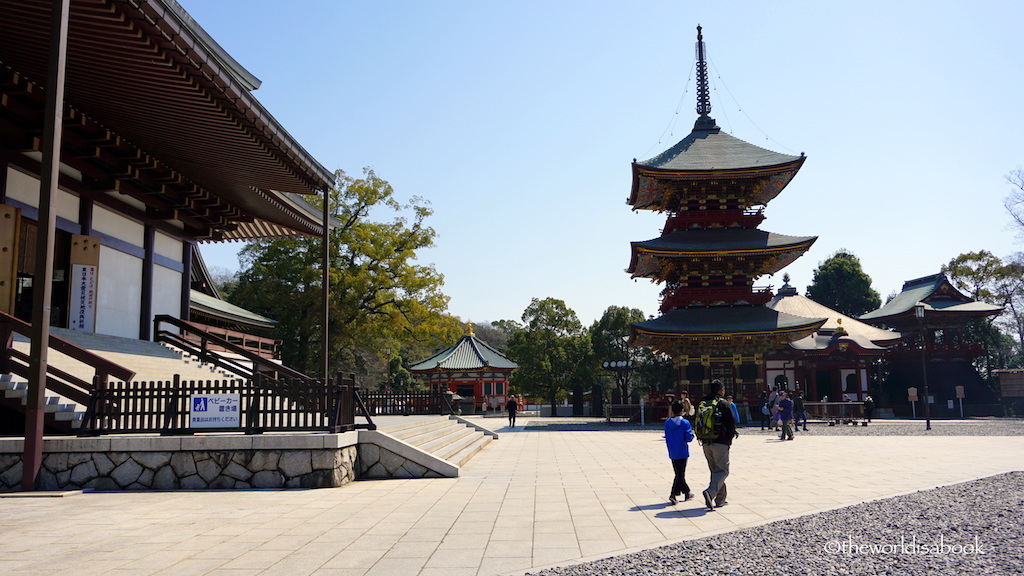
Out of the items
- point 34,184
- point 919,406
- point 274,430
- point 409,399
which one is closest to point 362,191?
point 409,399

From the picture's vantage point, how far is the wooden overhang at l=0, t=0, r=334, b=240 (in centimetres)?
915

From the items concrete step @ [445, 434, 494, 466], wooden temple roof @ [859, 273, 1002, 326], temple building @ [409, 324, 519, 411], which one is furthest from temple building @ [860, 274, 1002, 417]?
concrete step @ [445, 434, 494, 466]

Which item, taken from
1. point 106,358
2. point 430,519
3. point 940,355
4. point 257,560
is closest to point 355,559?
point 257,560

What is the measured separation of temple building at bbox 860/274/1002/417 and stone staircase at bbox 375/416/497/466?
112 feet

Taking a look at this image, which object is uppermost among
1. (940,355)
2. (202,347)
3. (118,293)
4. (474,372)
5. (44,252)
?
(118,293)

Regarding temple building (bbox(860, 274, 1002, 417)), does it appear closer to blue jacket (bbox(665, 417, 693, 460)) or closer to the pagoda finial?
the pagoda finial

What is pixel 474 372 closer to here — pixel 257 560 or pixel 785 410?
pixel 785 410

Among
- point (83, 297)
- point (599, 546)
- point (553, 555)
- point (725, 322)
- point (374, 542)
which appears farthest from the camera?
point (725, 322)

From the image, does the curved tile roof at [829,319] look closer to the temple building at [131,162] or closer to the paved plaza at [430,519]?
the paved plaza at [430,519]

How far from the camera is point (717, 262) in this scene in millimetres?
33469

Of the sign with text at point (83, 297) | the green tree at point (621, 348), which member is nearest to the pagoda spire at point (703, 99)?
the green tree at point (621, 348)

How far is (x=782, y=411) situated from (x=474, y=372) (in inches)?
1239

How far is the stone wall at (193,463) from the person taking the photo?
9.84m

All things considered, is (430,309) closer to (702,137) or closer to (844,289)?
(702,137)
